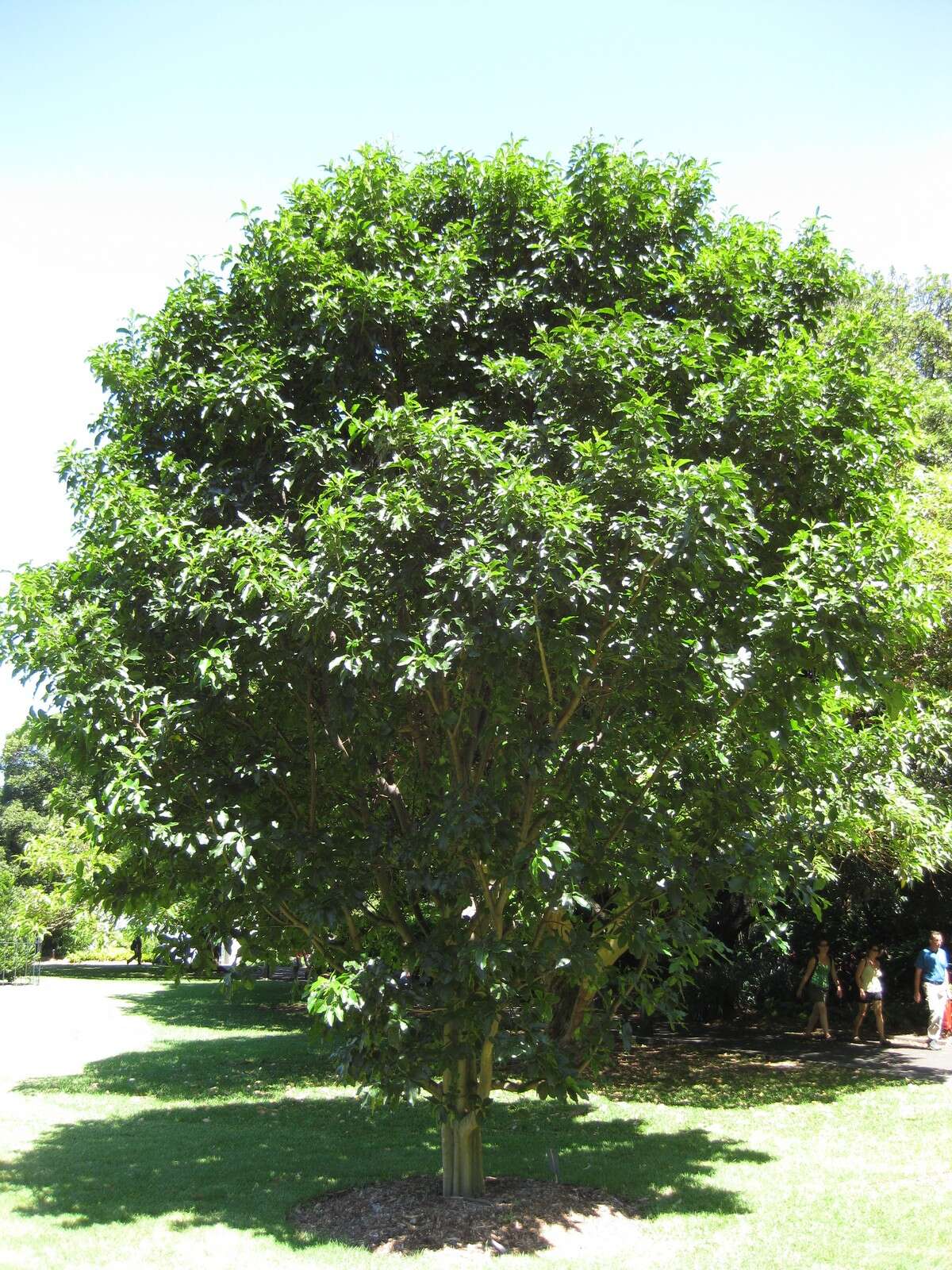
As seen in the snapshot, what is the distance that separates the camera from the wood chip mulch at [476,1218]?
22.3 ft

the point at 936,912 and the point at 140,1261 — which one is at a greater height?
the point at 936,912

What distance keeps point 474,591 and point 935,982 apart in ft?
42.0

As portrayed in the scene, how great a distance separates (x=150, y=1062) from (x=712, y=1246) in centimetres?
1171

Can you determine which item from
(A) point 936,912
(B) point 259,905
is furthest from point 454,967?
(A) point 936,912

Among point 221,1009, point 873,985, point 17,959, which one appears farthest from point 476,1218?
point 17,959

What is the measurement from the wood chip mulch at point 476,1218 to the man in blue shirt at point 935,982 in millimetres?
8906

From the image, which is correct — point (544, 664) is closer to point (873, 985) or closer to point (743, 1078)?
point (743, 1078)

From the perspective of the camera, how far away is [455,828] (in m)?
6.29

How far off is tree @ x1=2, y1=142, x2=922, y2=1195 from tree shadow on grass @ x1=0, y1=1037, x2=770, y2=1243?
154cm

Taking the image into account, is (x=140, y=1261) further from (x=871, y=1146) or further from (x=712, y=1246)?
(x=871, y=1146)

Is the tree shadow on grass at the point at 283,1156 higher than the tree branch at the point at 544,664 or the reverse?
the reverse

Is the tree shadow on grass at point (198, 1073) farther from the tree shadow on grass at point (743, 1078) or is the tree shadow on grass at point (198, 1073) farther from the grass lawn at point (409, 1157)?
the tree shadow on grass at point (743, 1078)

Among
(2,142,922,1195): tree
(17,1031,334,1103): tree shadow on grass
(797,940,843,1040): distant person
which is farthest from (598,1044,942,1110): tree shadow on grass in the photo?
(2,142,922,1195): tree

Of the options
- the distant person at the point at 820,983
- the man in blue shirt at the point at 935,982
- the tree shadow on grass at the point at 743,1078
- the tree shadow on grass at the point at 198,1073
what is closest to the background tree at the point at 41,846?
the tree shadow on grass at the point at 198,1073
